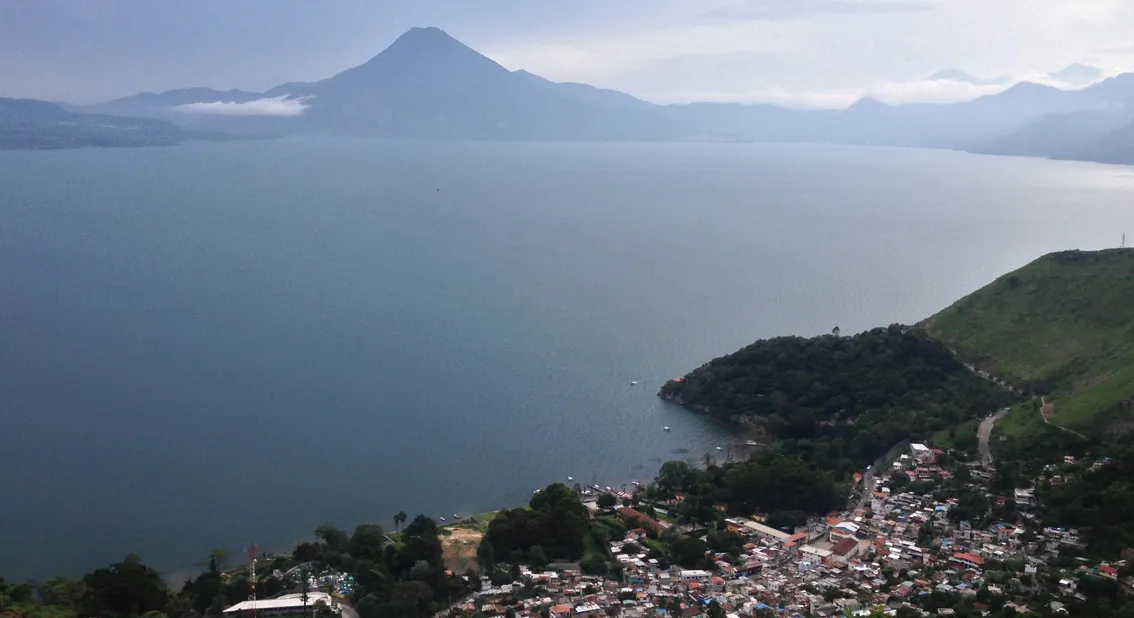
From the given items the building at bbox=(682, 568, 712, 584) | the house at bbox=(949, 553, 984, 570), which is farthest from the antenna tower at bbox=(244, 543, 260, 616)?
the house at bbox=(949, 553, 984, 570)

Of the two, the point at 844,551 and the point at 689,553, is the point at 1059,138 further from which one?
the point at 689,553

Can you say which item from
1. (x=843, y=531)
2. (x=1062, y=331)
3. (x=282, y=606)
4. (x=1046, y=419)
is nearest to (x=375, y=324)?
(x=282, y=606)

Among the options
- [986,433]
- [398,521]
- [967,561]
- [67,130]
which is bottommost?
[398,521]

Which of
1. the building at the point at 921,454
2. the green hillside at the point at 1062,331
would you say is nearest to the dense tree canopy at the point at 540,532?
the building at the point at 921,454

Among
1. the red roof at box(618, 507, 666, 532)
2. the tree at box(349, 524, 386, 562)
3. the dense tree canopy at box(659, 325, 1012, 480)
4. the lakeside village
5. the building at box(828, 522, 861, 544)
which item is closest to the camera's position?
the lakeside village

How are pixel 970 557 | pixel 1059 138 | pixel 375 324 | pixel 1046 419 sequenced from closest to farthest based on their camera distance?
1. pixel 970 557
2. pixel 1046 419
3. pixel 375 324
4. pixel 1059 138

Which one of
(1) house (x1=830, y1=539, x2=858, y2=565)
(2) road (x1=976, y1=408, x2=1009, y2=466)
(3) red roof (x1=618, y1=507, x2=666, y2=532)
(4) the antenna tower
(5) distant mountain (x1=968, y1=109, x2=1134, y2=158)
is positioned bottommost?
(4) the antenna tower

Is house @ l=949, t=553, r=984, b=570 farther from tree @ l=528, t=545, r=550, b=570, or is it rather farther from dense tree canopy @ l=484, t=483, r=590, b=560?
tree @ l=528, t=545, r=550, b=570
